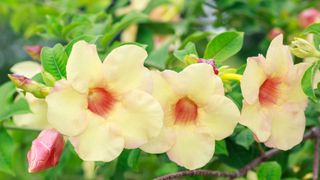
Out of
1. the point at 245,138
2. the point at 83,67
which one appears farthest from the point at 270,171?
the point at 83,67

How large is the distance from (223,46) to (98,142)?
1.12 feet

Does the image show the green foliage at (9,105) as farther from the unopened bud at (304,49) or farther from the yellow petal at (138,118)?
the unopened bud at (304,49)

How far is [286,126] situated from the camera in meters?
1.03

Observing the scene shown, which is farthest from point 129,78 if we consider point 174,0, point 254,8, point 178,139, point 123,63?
point 174,0

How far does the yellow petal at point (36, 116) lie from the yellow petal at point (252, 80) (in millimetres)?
464

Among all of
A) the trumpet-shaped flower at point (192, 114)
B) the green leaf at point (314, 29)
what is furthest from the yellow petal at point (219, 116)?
the green leaf at point (314, 29)

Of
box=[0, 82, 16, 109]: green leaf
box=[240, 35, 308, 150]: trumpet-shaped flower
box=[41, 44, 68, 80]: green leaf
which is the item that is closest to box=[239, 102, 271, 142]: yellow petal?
box=[240, 35, 308, 150]: trumpet-shaped flower

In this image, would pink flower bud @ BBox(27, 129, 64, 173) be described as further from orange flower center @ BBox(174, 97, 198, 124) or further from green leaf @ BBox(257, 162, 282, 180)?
green leaf @ BBox(257, 162, 282, 180)

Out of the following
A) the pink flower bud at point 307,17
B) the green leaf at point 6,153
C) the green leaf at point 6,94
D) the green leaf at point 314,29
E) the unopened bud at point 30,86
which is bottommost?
the pink flower bud at point 307,17

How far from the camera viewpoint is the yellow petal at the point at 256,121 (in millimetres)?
991

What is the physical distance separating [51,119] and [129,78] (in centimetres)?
14

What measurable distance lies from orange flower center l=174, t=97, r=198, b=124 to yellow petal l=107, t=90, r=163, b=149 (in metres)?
0.07

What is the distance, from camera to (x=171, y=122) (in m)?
1.00

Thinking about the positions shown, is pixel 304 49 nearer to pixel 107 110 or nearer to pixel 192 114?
pixel 192 114
